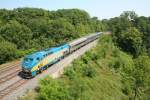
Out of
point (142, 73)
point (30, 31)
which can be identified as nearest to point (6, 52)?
point (142, 73)

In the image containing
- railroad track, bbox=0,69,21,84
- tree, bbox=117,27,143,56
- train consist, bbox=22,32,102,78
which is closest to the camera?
railroad track, bbox=0,69,21,84

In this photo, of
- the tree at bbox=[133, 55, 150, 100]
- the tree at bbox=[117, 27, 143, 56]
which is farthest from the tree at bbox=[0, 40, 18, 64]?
the tree at bbox=[117, 27, 143, 56]

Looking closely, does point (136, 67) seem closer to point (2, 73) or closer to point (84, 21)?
point (2, 73)

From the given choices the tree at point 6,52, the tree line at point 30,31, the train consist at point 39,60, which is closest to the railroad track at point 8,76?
the train consist at point 39,60

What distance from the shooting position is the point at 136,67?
1818 inches

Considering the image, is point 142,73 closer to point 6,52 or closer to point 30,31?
point 6,52

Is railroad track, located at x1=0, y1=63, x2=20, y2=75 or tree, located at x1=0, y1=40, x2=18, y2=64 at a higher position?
tree, located at x1=0, y1=40, x2=18, y2=64

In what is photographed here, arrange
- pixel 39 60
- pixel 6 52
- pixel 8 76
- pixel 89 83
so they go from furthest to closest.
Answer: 1. pixel 6 52
2. pixel 89 83
3. pixel 39 60
4. pixel 8 76

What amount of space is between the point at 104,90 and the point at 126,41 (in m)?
59.4

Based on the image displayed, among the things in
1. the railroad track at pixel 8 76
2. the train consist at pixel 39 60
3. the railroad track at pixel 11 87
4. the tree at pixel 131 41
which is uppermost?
the train consist at pixel 39 60

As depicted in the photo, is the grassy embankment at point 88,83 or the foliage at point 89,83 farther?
the foliage at point 89,83

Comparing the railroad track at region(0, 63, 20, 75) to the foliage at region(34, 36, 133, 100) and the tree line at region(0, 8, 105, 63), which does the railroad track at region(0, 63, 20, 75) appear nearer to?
the tree line at region(0, 8, 105, 63)

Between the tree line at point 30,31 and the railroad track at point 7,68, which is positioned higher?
the tree line at point 30,31

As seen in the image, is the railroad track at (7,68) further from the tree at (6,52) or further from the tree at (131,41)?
the tree at (131,41)
